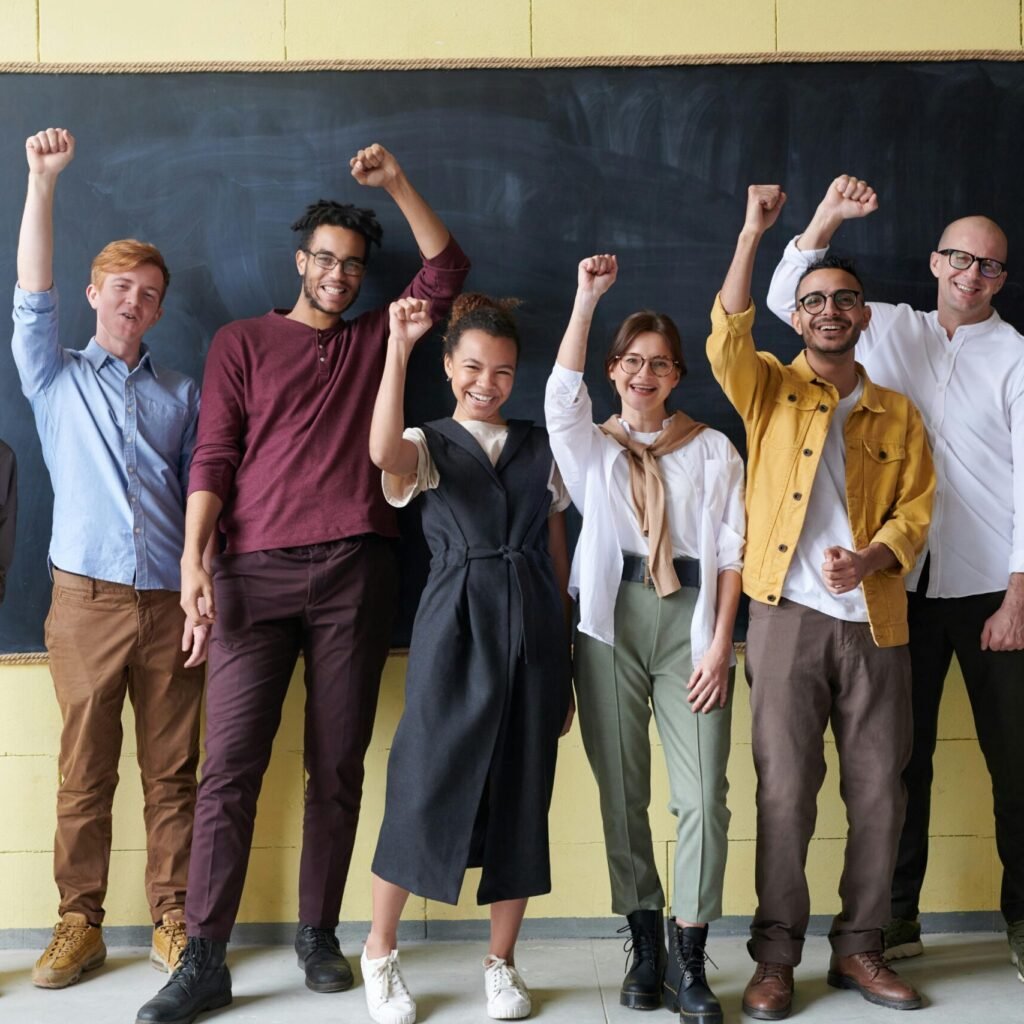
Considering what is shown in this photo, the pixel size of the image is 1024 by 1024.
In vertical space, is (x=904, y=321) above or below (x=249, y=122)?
below

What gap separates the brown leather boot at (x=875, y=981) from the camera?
101 inches

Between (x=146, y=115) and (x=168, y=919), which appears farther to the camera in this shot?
(x=146, y=115)

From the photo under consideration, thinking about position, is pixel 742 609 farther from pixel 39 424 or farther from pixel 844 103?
pixel 39 424

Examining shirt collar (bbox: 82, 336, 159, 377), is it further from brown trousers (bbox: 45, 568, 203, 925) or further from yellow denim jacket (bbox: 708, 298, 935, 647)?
yellow denim jacket (bbox: 708, 298, 935, 647)

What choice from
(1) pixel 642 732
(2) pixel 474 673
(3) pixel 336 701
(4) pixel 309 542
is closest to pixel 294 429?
(4) pixel 309 542

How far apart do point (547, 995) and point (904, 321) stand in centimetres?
186

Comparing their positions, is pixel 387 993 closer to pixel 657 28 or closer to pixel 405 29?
pixel 405 29

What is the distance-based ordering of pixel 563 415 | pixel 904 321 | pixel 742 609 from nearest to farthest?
pixel 563 415 → pixel 904 321 → pixel 742 609

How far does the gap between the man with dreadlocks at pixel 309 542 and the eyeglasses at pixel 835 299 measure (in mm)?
868

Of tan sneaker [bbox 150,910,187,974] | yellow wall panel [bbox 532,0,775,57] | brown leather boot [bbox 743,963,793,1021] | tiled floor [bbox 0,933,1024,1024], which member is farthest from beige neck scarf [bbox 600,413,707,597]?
tan sneaker [bbox 150,910,187,974]

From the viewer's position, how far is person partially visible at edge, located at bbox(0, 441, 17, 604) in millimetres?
2775

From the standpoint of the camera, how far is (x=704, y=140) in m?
3.07

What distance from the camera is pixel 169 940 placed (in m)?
2.79

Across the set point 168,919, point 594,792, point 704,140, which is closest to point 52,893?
point 168,919
